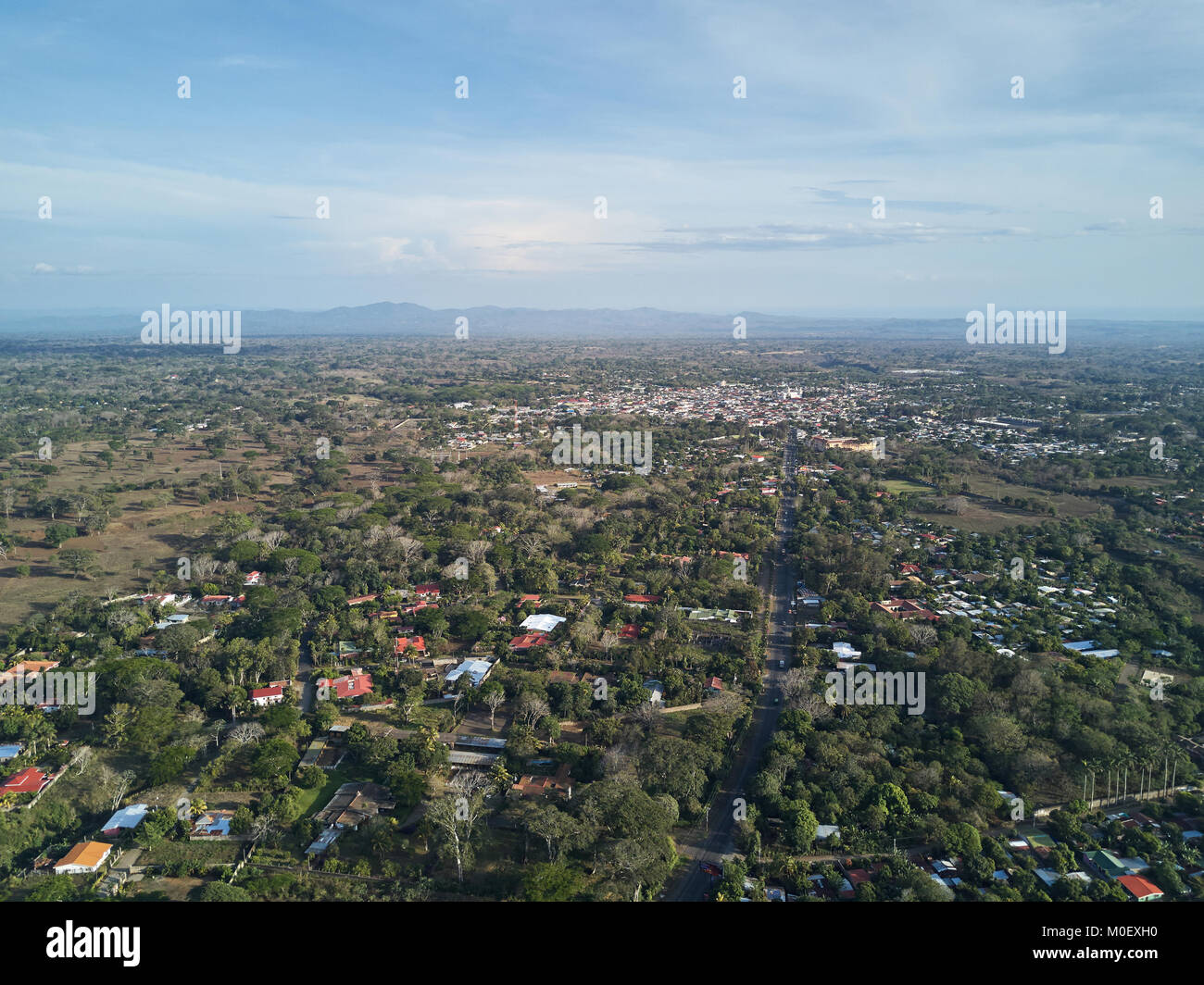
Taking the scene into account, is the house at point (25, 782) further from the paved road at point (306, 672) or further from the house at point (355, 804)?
the house at point (355, 804)

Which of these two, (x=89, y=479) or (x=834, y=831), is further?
(x=89, y=479)

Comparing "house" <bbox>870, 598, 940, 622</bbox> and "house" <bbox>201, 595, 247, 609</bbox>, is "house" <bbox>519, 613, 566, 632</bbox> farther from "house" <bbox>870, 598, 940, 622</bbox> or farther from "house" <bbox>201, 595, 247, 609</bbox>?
"house" <bbox>870, 598, 940, 622</bbox>

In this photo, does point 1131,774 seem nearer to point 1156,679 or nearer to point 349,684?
point 1156,679

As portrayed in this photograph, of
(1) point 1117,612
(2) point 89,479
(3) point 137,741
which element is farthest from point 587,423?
(3) point 137,741

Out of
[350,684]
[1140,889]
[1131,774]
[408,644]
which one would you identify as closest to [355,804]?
[350,684]
